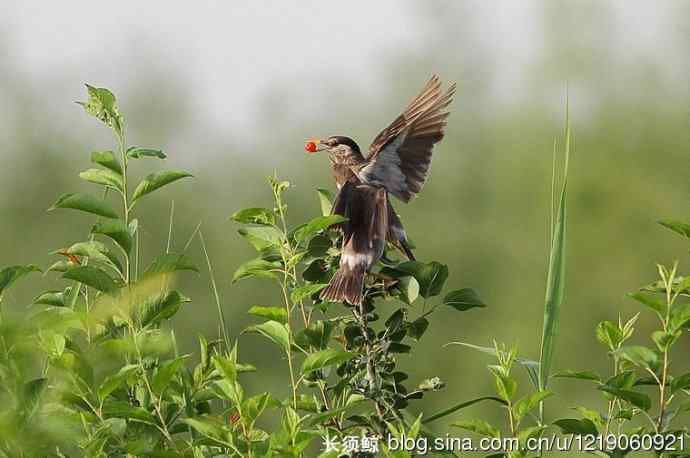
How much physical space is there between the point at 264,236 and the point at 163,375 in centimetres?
46

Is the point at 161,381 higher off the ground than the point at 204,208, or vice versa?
the point at 161,381

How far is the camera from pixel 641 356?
236 cm

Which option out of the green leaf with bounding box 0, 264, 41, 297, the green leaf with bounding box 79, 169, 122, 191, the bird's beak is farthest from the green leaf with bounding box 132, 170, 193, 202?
the bird's beak

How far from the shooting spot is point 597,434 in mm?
2471

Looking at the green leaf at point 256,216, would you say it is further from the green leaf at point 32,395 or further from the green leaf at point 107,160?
the green leaf at point 32,395

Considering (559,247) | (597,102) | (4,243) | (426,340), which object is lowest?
(426,340)

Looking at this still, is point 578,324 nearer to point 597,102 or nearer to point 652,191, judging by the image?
point 652,191

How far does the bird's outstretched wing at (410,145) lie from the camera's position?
13.9 ft

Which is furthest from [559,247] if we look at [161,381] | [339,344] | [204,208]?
[204,208]

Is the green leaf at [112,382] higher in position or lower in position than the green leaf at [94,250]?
lower

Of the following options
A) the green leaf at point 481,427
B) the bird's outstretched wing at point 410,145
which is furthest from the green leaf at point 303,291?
the bird's outstretched wing at point 410,145

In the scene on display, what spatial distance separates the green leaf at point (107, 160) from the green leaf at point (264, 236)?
29cm

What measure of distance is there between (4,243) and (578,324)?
34.2 ft

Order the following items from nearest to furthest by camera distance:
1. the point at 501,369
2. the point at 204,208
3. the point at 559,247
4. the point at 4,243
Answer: the point at 501,369, the point at 559,247, the point at 204,208, the point at 4,243
